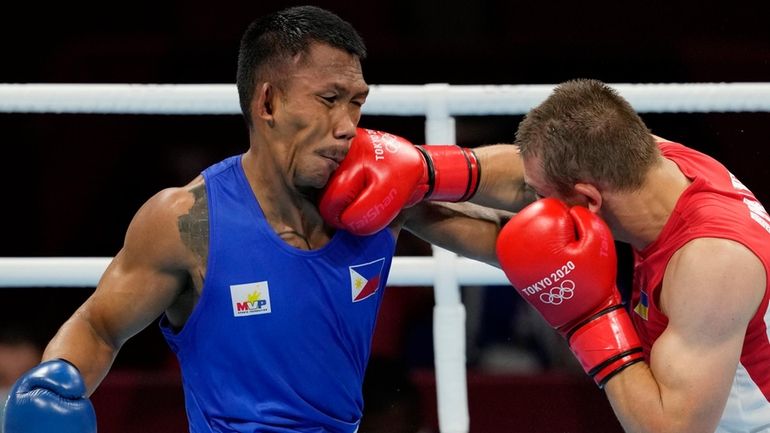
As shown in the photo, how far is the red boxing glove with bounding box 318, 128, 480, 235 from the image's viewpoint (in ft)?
6.60

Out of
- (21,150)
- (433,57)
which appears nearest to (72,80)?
(21,150)

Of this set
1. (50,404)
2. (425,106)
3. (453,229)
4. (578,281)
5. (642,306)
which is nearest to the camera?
(50,404)

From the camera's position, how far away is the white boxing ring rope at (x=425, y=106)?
2662 mm

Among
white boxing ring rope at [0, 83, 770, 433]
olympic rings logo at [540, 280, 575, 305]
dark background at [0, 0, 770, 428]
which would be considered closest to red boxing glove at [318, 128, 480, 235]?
olympic rings logo at [540, 280, 575, 305]

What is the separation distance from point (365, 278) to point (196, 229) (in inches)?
14.2

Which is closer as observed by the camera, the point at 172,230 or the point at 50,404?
the point at 50,404

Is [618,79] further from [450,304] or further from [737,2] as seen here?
[450,304]

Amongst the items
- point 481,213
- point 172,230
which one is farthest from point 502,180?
point 172,230

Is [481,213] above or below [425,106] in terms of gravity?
below

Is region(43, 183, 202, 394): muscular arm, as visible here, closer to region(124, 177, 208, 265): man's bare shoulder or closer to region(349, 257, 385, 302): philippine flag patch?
region(124, 177, 208, 265): man's bare shoulder

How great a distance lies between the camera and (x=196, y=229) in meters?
2.01

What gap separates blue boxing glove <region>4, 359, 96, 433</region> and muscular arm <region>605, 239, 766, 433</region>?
988mm

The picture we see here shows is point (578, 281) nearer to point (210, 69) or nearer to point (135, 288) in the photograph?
point (135, 288)

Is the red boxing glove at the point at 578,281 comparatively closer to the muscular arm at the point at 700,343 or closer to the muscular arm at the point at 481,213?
the muscular arm at the point at 700,343
